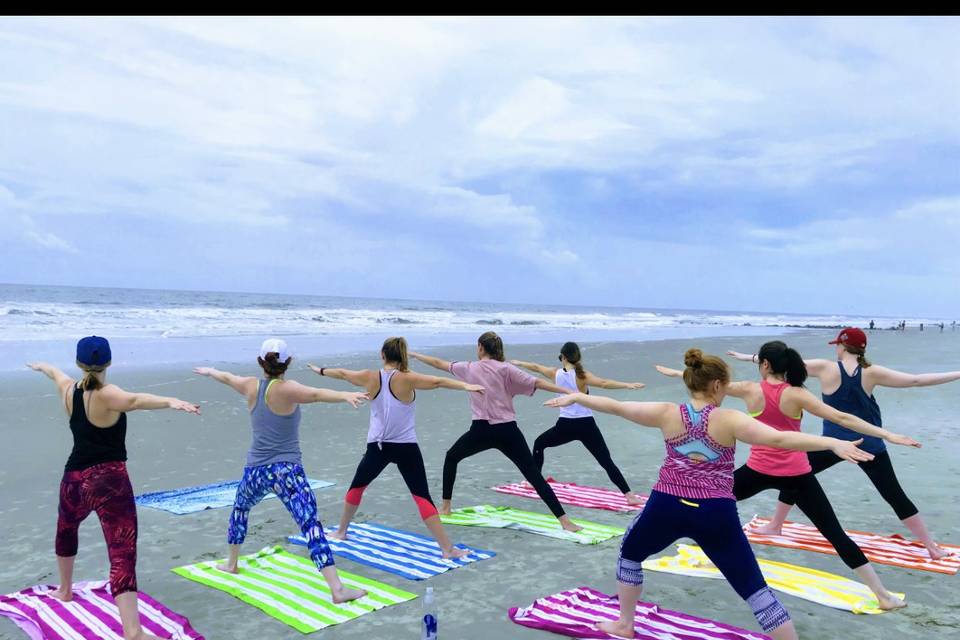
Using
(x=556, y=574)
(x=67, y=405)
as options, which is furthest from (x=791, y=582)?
(x=67, y=405)

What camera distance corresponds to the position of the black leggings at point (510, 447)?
7.74m

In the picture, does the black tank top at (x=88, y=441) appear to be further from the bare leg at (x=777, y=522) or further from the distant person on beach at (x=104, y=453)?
the bare leg at (x=777, y=522)

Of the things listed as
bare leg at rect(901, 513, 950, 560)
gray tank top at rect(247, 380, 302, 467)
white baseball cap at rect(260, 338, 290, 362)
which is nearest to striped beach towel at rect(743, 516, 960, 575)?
bare leg at rect(901, 513, 950, 560)

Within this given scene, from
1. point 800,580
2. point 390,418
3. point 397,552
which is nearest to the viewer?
point 800,580

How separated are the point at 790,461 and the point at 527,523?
124 inches

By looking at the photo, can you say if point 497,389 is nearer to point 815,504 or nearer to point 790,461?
point 790,461

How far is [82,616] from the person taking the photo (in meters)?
5.30

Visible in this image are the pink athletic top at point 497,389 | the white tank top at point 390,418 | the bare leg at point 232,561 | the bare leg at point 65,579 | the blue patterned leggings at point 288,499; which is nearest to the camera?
the bare leg at point 65,579

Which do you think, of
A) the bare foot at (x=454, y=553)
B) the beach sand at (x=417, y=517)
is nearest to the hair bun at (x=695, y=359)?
the beach sand at (x=417, y=517)

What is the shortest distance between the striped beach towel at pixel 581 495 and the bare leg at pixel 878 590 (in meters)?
3.27

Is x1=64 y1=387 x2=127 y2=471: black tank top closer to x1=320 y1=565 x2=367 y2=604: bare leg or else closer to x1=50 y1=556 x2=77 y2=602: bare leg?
x1=50 y1=556 x2=77 y2=602: bare leg

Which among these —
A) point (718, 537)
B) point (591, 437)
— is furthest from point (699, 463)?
point (591, 437)

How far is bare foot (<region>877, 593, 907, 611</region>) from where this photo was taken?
18.3ft
